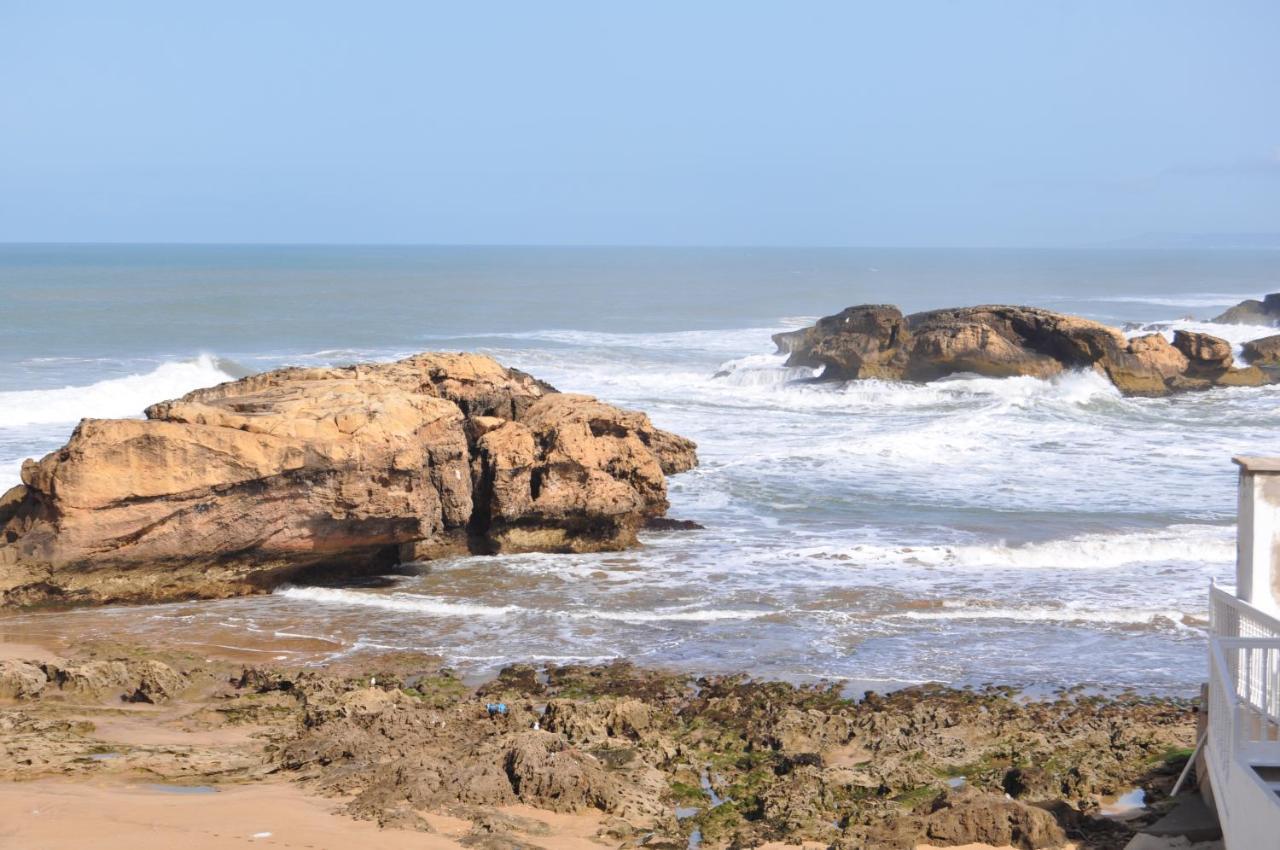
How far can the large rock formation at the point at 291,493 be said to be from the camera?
46.6 ft

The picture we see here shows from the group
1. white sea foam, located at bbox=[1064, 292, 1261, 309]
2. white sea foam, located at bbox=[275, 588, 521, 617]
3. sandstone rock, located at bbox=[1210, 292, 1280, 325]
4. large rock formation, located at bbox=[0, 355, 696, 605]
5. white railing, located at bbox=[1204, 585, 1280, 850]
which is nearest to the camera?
white railing, located at bbox=[1204, 585, 1280, 850]

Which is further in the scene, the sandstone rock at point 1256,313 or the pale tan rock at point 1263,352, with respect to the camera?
the sandstone rock at point 1256,313

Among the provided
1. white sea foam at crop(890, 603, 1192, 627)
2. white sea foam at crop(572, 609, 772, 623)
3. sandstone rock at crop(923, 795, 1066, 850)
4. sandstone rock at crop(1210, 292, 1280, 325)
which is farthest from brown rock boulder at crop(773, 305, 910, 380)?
sandstone rock at crop(923, 795, 1066, 850)

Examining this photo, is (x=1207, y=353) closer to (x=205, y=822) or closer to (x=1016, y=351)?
(x=1016, y=351)

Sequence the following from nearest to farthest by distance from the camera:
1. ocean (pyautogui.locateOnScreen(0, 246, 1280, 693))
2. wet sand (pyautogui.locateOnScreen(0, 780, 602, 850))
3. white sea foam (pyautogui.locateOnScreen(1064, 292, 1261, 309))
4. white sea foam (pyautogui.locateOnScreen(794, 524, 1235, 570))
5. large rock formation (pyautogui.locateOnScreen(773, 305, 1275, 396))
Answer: wet sand (pyautogui.locateOnScreen(0, 780, 602, 850))
ocean (pyautogui.locateOnScreen(0, 246, 1280, 693))
white sea foam (pyautogui.locateOnScreen(794, 524, 1235, 570))
large rock formation (pyautogui.locateOnScreen(773, 305, 1275, 396))
white sea foam (pyautogui.locateOnScreen(1064, 292, 1261, 309))

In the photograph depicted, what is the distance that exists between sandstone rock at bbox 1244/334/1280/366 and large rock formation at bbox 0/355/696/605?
27.0 m

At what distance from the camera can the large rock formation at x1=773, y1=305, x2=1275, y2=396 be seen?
34.5m

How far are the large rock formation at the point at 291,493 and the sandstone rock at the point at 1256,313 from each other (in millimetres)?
40942

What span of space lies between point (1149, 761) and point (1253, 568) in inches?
79.2

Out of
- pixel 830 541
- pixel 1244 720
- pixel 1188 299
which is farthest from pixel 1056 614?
pixel 1188 299

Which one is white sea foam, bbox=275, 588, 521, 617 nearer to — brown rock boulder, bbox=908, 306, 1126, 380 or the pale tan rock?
brown rock boulder, bbox=908, 306, 1126, 380

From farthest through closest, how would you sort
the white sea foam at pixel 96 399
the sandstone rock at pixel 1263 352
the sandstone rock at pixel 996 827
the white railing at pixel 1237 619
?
1. the sandstone rock at pixel 1263 352
2. the white sea foam at pixel 96 399
3. the sandstone rock at pixel 996 827
4. the white railing at pixel 1237 619

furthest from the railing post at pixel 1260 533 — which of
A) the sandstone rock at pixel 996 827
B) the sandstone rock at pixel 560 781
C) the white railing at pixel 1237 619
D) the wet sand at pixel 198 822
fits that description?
the wet sand at pixel 198 822

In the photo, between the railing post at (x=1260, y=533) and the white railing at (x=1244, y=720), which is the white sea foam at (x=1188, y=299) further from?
the white railing at (x=1244, y=720)
